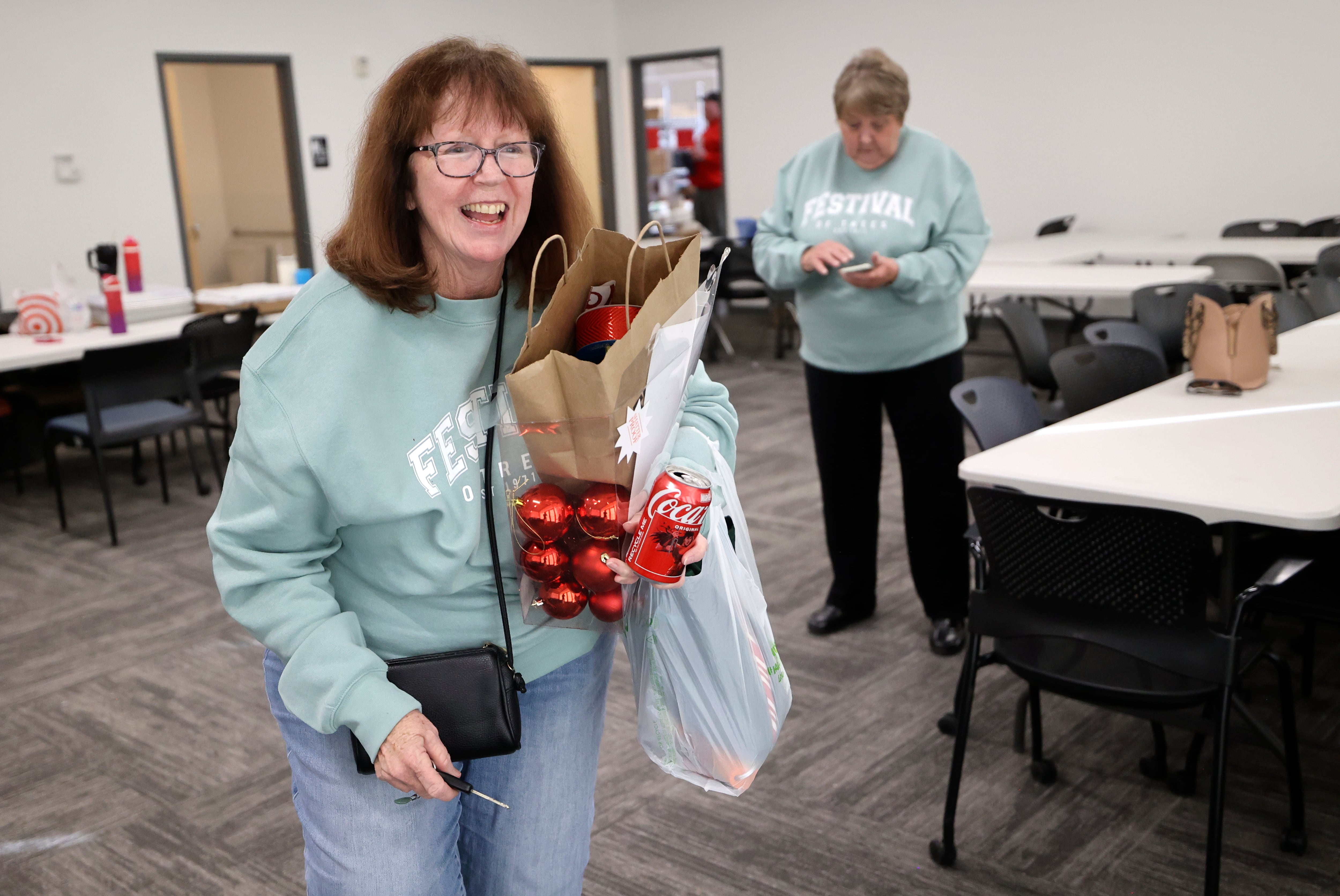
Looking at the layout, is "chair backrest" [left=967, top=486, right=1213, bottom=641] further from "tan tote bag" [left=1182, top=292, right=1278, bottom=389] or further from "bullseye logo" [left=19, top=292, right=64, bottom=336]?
"bullseye logo" [left=19, top=292, right=64, bottom=336]

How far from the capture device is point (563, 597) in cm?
115

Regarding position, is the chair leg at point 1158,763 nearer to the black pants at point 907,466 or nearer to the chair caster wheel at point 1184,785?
the chair caster wheel at point 1184,785

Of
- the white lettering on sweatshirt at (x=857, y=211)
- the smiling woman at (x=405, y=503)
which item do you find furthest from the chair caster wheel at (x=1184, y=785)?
the smiling woman at (x=405, y=503)

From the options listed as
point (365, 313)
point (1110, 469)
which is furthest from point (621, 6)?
point (365, 313)

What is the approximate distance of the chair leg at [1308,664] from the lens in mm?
2717

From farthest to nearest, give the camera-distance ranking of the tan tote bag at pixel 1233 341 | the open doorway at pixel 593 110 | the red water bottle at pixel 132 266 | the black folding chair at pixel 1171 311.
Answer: the open doorway at pixel 593 110, the red water bottle at pixel 132 266, the black folding chair at pixel 1171 311, the tan tote bag at pixel 1233 341

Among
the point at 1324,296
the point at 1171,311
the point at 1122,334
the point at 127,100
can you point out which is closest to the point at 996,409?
the point at 1122,334

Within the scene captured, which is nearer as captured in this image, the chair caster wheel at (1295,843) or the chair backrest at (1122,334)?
the chair caster wheel at (1295,843)

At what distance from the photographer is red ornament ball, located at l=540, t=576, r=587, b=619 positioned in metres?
1.15

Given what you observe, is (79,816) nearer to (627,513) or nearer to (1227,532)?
(627,513)

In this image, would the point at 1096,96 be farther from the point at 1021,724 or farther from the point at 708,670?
the point at 708,670

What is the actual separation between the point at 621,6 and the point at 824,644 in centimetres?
912

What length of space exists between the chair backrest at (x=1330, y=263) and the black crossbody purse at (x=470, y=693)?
Result: 4940 mm

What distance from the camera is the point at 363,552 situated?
3.90ft
